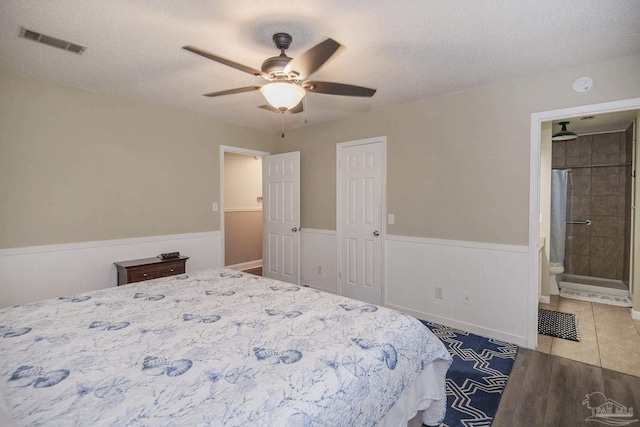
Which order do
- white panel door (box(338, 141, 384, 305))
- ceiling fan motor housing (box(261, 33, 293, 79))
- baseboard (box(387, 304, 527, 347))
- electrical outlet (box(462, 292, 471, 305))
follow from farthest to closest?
white panel door (box(338, 141, 384, 305)) < electrical outlet (box(462, 292, 471, 305)) < baseboard (box(387, 304, 527, 347)) < ceiling fan motor housing (box(261, 33, 293, 79))

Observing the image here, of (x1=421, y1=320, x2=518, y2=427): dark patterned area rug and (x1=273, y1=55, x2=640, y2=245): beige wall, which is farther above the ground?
(x1=273, y1=55, x2=640, y2=245): beige wall

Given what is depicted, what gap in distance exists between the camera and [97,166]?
318 cm

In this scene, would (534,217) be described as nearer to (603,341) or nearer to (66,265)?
(603,341)

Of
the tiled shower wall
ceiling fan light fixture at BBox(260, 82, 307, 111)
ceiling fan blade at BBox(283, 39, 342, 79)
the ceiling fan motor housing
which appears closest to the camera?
ceiling fan blade at BBox(283, 39, 342, 79)

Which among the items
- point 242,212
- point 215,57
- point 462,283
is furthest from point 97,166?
point 462,283

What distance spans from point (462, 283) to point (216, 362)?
272 centimetres

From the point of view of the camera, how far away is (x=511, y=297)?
2.94 metres

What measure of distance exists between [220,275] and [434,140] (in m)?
2.54

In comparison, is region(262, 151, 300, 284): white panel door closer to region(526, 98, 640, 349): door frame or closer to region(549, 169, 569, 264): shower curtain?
region(526, 98, 640, 349): door frame

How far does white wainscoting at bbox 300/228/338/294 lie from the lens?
4.29 metres

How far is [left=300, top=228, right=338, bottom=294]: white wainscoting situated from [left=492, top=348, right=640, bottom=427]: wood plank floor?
2.29 metres

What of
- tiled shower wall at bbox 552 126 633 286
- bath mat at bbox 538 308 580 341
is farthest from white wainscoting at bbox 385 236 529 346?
tiled shower wall at bbox 552 126 633 286

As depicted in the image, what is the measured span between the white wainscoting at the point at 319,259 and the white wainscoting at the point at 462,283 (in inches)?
32.4

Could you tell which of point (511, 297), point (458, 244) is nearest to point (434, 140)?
point (458, 244)
